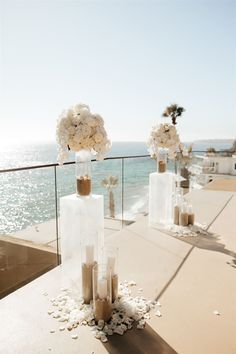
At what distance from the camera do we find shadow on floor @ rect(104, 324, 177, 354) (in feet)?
4.09

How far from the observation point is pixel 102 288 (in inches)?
56.6

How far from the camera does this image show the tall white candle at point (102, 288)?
1.43 meters

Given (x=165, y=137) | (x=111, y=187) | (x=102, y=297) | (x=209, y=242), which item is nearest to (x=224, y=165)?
(x=111, y=187)

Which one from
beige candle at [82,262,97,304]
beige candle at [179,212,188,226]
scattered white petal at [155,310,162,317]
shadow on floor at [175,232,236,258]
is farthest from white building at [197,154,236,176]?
beige candle at [82,262,97,304]

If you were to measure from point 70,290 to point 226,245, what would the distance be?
5.86ft

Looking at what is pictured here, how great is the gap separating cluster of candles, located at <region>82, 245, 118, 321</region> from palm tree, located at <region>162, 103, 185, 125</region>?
10.3 feet

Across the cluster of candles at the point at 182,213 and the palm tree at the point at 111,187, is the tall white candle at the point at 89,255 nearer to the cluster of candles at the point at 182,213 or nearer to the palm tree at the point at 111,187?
the cluster of candles at the point at 182,213

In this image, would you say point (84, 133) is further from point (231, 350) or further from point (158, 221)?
point (158, 221)

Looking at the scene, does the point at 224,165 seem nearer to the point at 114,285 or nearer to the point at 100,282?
the point at 114,285

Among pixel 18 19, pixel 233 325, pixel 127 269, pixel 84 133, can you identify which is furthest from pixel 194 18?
pixel 233 325

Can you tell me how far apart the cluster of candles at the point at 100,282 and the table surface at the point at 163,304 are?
0.46 feet

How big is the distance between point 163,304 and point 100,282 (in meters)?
0.52

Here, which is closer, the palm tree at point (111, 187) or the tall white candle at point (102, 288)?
the tall white candle at point (102, 288)

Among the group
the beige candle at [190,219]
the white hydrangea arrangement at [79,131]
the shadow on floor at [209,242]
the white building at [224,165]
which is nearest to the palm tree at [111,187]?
the beige candle at [190,219]
